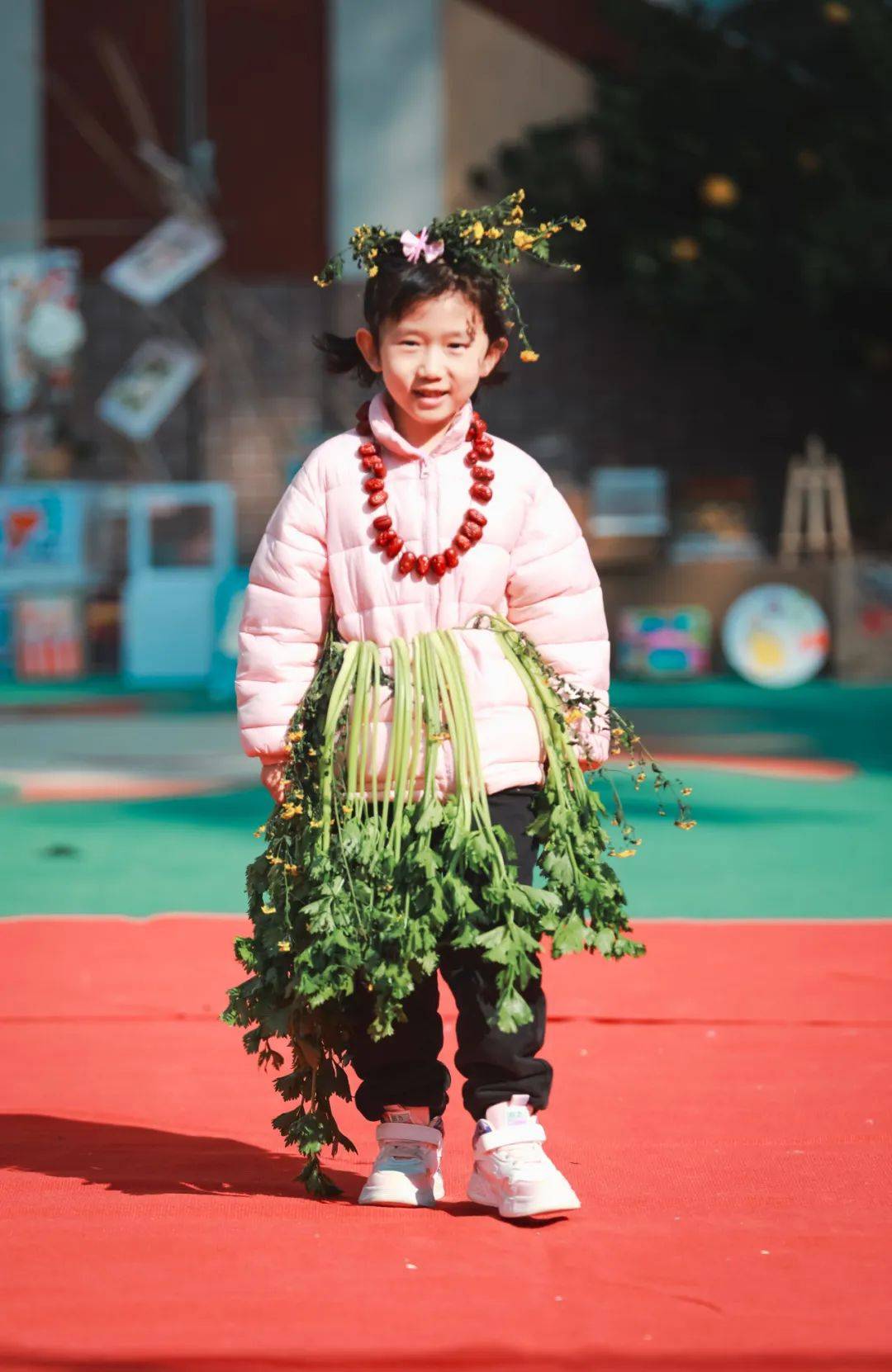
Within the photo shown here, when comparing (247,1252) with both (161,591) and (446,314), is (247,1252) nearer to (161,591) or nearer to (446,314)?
(446,314)

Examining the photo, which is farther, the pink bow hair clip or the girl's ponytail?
the girl's ponytail

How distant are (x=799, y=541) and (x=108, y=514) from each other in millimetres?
5247

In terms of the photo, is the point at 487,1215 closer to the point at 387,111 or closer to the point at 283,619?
the point at 283,619

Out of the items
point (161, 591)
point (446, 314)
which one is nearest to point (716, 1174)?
point (446, 314)

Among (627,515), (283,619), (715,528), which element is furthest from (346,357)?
(627,515)

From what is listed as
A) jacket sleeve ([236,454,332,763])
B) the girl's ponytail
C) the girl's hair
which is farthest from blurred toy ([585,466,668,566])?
jacket sleeve ([236,454,332,763])

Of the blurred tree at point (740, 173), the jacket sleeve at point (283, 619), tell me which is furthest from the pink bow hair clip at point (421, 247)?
the blurred tree at point (740, 173)

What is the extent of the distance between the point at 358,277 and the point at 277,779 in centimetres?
1313

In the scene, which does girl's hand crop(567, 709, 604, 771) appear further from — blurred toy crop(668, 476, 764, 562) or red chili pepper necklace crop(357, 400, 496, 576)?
blurred toy crop(668, 476, 764, 562)

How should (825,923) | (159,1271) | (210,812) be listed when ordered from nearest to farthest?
(159,1271) → (825,923) → (210,812)

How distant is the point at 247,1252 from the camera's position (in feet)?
8.51

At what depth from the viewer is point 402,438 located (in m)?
3.02

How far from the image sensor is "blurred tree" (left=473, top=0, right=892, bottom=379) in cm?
1392

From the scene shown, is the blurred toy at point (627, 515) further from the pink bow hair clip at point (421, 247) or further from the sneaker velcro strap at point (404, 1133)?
the sneaker velcro strap at point (404, 1133)
